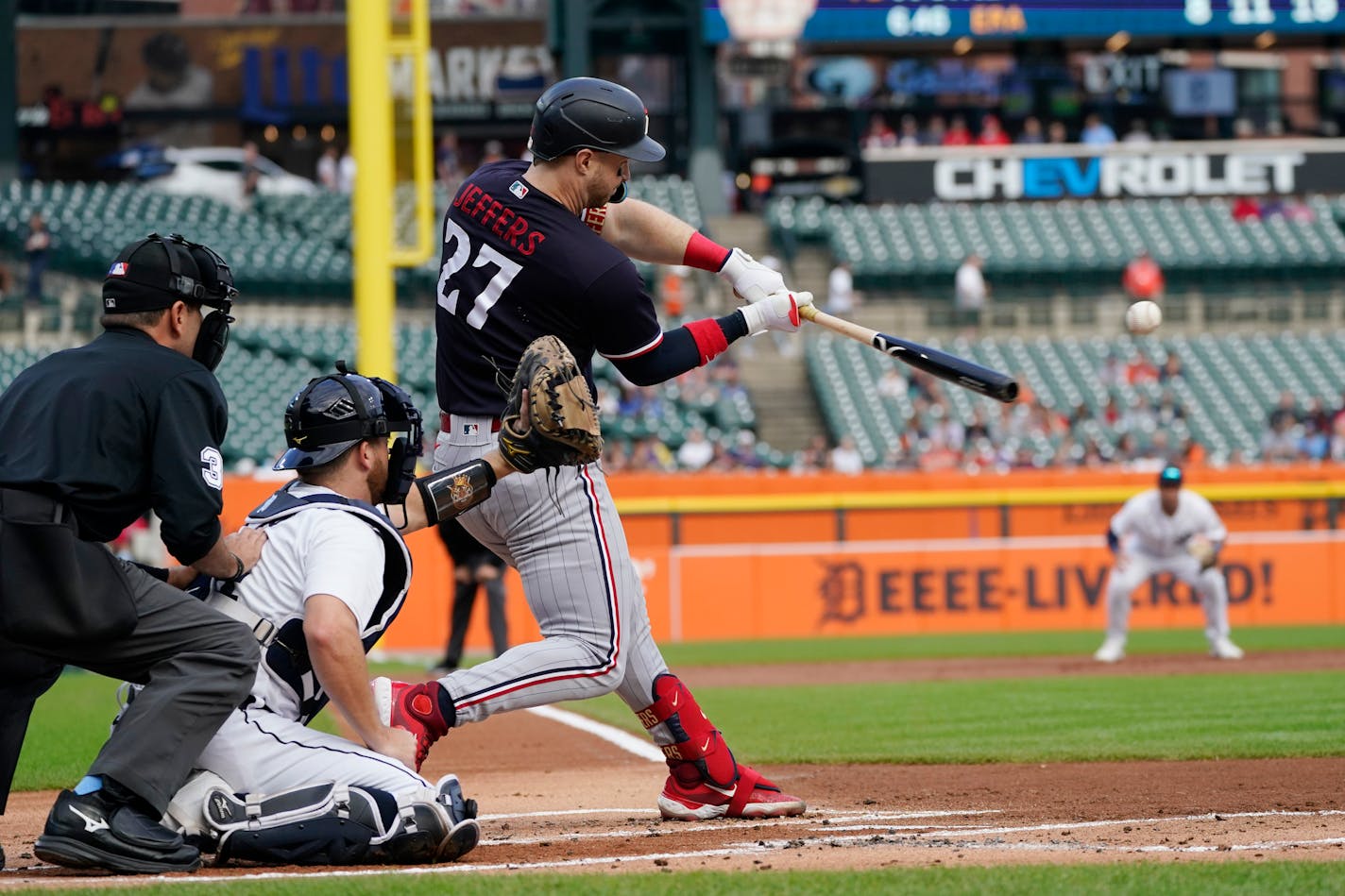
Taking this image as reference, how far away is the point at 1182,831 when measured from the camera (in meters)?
4.68

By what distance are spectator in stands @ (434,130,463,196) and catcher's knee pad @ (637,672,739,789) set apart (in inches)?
877

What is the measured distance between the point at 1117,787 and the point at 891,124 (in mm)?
25006

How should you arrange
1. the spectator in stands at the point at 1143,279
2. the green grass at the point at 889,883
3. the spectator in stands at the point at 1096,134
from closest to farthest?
the green grass at the point at 889,883 → the spectator in stands at the point at 1143,279 → the spectator in stands at the point at 1096,134

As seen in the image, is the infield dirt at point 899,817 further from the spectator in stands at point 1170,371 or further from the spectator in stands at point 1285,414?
the spectator in stands at point 1170,371

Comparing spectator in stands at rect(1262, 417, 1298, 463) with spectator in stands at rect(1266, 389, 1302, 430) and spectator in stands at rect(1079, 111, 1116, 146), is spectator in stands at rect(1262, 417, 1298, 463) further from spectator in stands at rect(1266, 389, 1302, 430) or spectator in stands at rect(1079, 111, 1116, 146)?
spectator in stands at rect(1079, 111, 1116, 146)

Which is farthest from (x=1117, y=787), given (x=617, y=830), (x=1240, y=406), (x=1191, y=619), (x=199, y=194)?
(x=199, y=194)

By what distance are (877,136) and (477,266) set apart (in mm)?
24607

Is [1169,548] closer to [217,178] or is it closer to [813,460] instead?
[813,460]

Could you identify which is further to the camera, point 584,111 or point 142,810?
point 584,111

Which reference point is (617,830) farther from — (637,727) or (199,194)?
(199,194)

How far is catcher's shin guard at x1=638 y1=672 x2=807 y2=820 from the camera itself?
16.8ft

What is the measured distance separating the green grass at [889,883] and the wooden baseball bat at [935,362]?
1.65 metres

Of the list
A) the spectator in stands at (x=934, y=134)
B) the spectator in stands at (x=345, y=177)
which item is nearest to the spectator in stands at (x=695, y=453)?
the spectator in stands at (x=345, y=177)

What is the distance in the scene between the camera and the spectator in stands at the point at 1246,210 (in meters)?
28.5
